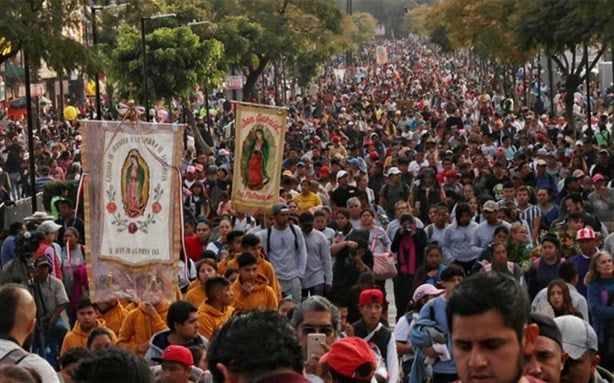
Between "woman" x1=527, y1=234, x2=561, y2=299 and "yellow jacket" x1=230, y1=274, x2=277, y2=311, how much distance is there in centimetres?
251

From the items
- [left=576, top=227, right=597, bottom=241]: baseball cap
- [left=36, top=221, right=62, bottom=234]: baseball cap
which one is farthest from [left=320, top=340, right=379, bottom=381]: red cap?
[left=36, top=221, right=62, bottom=234]: baseball cap

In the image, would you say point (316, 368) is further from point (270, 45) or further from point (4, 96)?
point (4, 96)

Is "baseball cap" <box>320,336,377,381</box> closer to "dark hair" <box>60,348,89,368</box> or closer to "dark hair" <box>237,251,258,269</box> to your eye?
"dark hair" <box>60,348,89,368</box>

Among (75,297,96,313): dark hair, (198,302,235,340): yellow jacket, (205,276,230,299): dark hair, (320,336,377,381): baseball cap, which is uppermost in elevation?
(320,336,377,381): baseball cap

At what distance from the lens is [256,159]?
Result: 17750mm

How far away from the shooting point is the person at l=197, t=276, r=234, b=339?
1196 cm

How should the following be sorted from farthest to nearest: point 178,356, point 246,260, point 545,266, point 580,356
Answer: point 545,266 → point 246,260 → point 178,356 → point 580,356

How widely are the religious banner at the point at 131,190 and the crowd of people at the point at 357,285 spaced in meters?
0.44

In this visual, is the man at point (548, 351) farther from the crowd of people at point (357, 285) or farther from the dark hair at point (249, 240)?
the dark hair at point (249, 240)

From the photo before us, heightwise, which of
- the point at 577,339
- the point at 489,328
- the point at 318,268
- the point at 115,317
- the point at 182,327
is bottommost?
the point at 318,268

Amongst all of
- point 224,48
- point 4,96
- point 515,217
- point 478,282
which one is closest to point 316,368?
point 478,282

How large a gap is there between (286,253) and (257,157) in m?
1.88

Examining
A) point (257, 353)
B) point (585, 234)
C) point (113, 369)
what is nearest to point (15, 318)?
point (113, 369)

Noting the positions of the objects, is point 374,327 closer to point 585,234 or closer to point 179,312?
point 179,312
